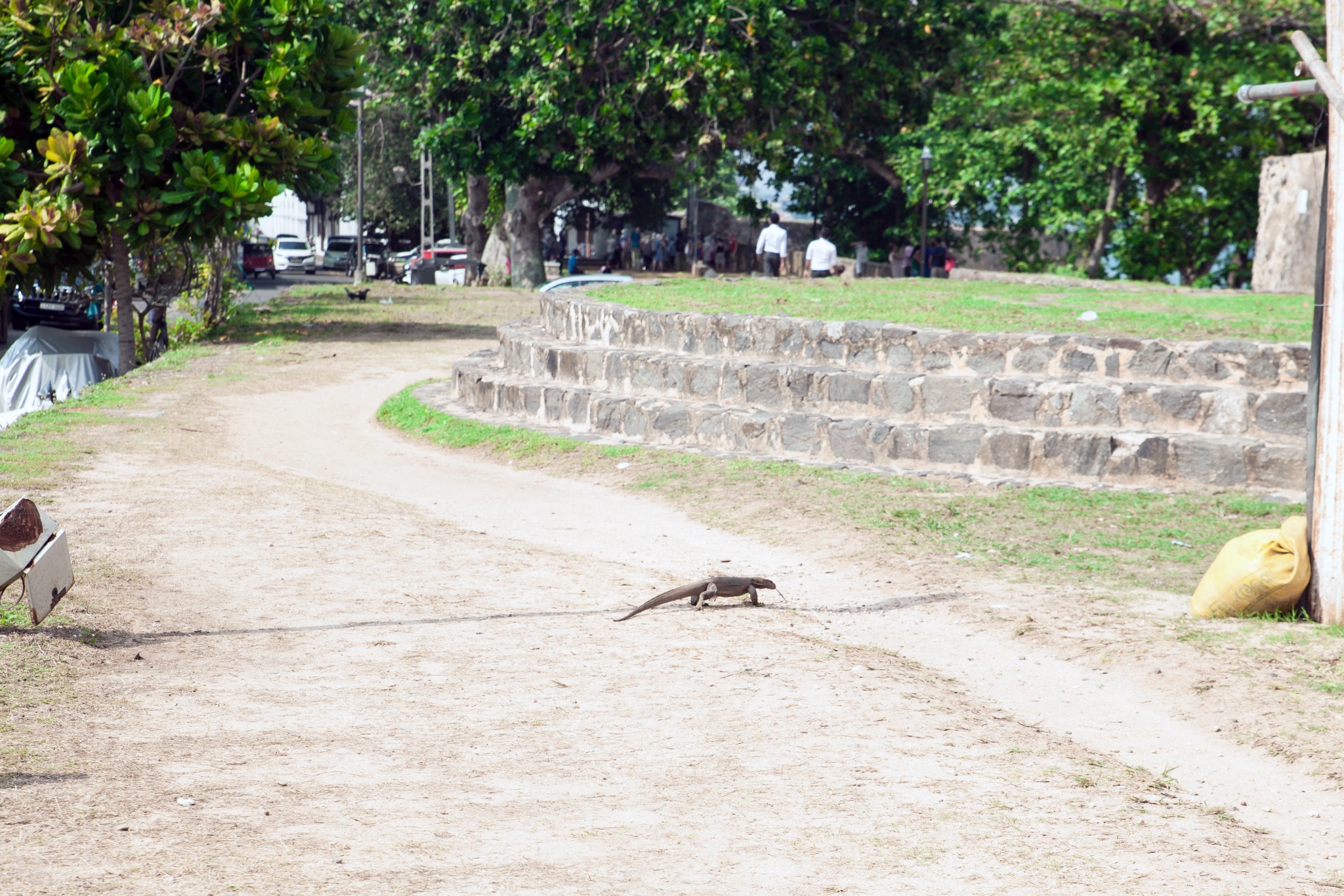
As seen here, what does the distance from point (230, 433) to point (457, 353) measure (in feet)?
25.4

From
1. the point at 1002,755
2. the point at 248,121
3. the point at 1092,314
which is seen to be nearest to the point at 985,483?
the point at 1092,314

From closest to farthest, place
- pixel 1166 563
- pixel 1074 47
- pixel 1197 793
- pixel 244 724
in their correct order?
pixel 1197 793
pixel 244 724
pixel 1166 563
pixel 1074 47

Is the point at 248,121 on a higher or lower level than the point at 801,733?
higher

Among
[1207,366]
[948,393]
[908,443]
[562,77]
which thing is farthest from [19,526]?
[562,77]

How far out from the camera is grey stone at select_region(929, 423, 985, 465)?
419 inches

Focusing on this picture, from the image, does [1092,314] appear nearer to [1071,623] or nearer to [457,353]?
[1071,623]

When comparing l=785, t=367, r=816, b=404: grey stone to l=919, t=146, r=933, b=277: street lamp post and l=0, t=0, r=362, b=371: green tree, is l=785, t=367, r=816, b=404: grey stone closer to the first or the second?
l=0, t=0, r=362, b=371: green tree

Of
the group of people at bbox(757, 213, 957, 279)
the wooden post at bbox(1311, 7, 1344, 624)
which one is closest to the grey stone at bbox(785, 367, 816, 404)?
the wooden post at bbox(1311, 7, 1344, 624)

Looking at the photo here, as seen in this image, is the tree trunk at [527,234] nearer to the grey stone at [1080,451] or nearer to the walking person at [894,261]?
the walking person at [894,261]

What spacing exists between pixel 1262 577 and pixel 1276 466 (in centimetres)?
372

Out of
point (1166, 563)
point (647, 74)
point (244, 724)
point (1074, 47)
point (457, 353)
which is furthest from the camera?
point (647, 74)

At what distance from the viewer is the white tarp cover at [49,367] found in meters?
17.6

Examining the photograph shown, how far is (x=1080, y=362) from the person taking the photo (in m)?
11.1

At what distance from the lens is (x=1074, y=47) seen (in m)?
25.4
